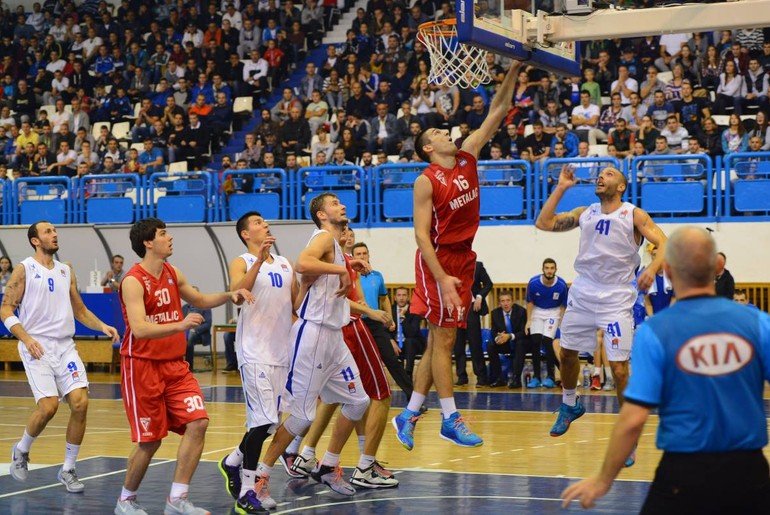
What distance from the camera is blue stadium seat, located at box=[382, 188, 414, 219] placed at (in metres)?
19.8

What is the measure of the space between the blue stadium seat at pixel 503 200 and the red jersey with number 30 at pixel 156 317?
38.4 ft

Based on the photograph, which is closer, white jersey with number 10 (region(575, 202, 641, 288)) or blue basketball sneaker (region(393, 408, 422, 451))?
blue basketball sneaker (region(393, 408, 422, 451))

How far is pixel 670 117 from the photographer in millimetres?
18641

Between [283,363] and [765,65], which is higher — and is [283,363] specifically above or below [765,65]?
below

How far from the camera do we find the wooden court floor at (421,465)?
8516 mm

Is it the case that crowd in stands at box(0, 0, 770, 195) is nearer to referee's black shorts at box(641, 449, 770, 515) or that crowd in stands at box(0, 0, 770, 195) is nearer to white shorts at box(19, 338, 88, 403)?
white shorts at box(19, 338, 88, 403)

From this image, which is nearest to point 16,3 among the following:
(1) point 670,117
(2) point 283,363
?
(1) point 670,117

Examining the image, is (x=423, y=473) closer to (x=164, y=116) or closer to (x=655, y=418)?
(x=655, y=418)

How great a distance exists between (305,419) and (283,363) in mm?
482

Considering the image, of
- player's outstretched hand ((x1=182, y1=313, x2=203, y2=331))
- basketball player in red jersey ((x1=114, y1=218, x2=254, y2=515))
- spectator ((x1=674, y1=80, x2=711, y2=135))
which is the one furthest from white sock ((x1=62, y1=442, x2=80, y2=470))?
spectator ((x1=674, y1=80, x2=711, y2=135))

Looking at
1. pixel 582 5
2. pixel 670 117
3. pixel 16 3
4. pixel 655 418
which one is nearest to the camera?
pixel 582 5

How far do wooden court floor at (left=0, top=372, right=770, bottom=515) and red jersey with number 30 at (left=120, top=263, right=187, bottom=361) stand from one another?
1238 mm

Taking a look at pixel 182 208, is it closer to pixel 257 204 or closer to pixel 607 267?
pixel 257 204

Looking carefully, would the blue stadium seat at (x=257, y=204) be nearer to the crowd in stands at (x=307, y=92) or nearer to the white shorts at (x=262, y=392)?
→ the crowd in stands at (x=307, y=92)
